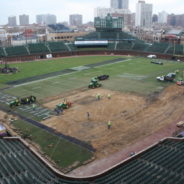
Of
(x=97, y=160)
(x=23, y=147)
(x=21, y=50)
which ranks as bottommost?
(x=97, y=160)

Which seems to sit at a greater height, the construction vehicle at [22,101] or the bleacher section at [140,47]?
the bleacher section at [140,47]

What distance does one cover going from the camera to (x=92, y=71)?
67.4 metres

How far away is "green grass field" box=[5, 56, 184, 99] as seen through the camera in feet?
159

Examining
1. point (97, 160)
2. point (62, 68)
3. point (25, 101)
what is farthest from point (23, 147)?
point (62, 68)

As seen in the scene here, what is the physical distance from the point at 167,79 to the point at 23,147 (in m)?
41.1

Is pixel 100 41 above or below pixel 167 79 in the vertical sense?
above

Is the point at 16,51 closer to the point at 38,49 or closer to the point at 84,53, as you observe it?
the point at 38,49

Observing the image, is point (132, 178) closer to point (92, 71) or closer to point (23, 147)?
point (23, 147)

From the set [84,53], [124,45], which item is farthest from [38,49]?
[124,45]

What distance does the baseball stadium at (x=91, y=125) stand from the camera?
16.9 m

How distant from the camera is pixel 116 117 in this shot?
113 feet

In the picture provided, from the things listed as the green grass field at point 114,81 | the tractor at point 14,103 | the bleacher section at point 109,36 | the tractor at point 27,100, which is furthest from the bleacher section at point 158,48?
the tractor at point 14,103

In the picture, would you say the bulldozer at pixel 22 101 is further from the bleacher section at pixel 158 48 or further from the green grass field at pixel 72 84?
the bleacher section at pixel 158 48

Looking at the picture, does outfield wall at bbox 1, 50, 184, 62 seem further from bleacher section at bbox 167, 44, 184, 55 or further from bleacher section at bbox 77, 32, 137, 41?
bleacher section at bbox 77, 32, 137, 41
